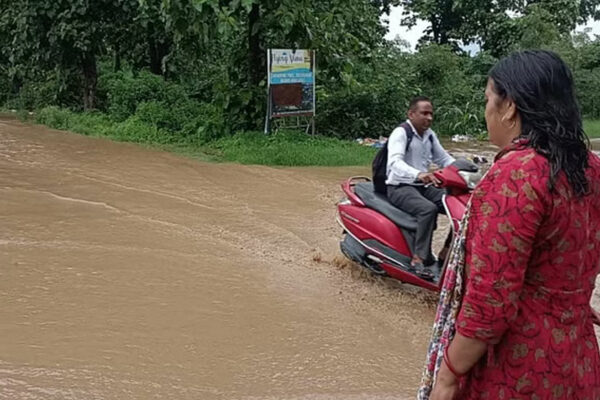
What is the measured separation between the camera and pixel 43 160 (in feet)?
35.4

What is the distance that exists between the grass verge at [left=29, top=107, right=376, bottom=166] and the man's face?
601 centimetres

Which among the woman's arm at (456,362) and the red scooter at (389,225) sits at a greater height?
the woman's arm at (456,362)

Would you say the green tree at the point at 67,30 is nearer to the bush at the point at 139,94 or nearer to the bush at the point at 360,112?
the bush at the point at 139,94

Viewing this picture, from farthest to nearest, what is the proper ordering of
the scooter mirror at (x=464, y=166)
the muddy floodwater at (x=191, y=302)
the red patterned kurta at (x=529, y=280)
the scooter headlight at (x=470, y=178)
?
the scooter mirror at (x=464, y=166), the scooter headlight at (x=470, y=178), the muddy floodwater at (x=191, y=302), the red patterned kurta at (x=529, y=280)

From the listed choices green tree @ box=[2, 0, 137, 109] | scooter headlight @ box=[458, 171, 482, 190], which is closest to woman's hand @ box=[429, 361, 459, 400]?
scooter headlight @ box=[458, 171, 482, 190]

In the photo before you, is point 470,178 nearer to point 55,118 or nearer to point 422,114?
point 422,114

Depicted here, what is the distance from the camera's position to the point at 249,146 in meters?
11.8

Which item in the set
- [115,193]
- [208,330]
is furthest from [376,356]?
[115,193]

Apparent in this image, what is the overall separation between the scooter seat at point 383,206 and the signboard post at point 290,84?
6938 mm

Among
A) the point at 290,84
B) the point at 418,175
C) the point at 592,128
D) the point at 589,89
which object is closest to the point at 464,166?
the point at 418,175

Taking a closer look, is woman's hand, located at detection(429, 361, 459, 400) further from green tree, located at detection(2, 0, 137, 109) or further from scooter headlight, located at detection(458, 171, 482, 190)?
green tree, located at detection(2, 0, 137, 109)

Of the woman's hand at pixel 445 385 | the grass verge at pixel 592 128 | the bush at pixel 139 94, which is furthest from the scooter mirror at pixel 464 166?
the grass verge at pixel 592 128

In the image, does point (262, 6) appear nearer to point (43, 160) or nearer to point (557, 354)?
point (43, 160)

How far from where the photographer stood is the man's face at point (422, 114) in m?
4.96
